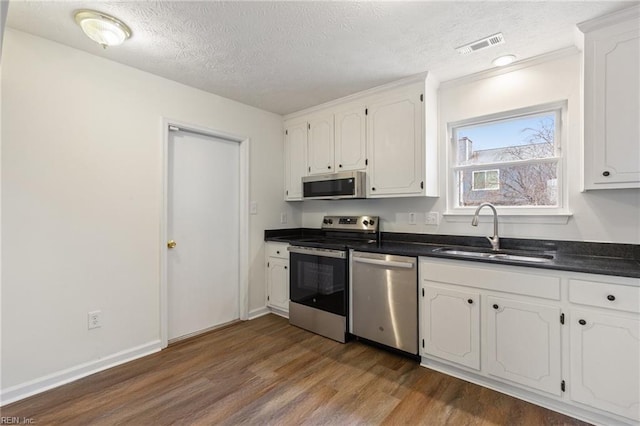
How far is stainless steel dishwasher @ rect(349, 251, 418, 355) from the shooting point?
7.89ft

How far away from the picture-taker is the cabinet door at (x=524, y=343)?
1.83 metres

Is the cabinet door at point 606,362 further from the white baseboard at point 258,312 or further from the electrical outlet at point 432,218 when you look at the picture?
the white baseboard at point 258,312

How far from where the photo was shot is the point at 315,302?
3.02 meters

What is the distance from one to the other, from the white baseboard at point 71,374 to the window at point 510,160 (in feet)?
9.90

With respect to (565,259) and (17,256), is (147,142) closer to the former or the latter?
(17,256)

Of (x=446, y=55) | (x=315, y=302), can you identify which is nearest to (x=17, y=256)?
(x=315, y=302)

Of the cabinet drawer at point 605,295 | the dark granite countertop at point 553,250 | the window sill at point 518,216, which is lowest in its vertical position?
the cabinet drawer at point 605,295

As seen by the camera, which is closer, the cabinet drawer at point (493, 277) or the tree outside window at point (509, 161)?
the cabinet drawer at point (493, 277)

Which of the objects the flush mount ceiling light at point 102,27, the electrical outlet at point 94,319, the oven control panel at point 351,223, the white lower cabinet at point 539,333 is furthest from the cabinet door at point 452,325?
the flush mount ceiling light at point 102,27

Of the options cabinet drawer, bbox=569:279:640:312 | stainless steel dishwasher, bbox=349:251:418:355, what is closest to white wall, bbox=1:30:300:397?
stainless steel dishwasher, bbox=349:251:418:355

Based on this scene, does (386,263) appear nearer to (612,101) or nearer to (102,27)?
(612,101)

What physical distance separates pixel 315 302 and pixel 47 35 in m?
2.91

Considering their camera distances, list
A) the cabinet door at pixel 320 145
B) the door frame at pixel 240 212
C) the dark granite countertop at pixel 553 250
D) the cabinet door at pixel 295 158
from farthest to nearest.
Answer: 1. the cabinet door at pixel 295 158
2. the cabinet door at pixel 320 145
3. the door frame at pixel 240 212
4. the dark granite countertop at pixel 553 250

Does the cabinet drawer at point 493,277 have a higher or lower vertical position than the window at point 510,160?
lower
